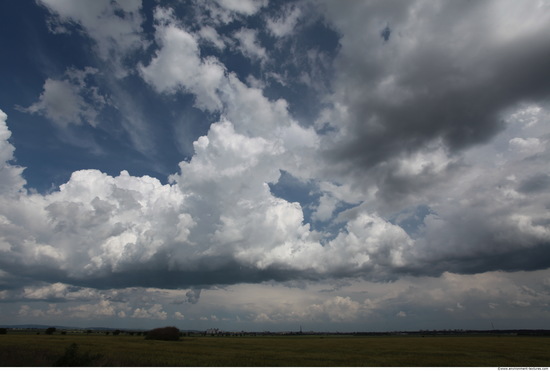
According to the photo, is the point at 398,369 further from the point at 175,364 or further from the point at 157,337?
the point at 157,337

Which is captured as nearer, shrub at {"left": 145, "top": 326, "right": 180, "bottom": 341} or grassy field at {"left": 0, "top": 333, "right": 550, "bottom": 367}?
grassy field at {"left": 0, "top": 333, "right": 550, "bottom": 367}

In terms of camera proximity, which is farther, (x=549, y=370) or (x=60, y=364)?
(x=549, y=370)

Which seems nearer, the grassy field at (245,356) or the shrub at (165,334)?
the grassy field at (245,356)

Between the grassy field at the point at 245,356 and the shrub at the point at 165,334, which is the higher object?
the shrub at the point at 165,334

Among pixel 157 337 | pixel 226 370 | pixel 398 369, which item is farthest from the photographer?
pixel 157 337

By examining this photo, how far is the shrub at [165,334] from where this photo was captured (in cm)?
11251

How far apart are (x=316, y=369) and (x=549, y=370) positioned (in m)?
25.6

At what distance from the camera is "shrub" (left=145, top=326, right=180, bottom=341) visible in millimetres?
112512

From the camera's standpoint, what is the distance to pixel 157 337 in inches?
4483

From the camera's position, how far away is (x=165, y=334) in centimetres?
11331

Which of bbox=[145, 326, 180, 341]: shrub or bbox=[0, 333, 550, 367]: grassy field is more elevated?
bbox=[145, 326, 180, 341]: shrub

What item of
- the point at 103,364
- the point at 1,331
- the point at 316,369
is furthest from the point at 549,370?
the point at 1,331

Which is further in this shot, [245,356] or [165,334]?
[165,334]

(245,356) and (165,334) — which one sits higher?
(165,334)
